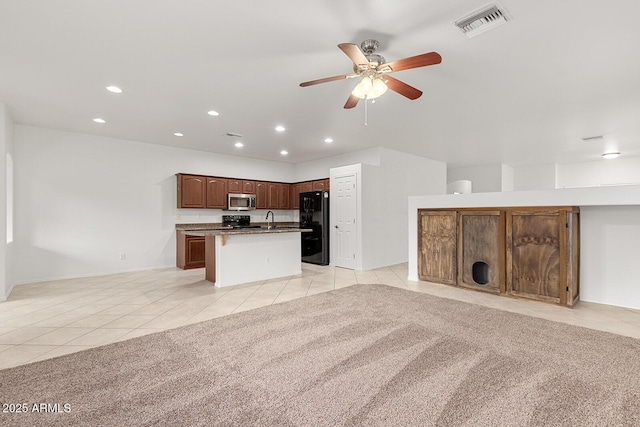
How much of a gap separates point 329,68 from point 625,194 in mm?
3726

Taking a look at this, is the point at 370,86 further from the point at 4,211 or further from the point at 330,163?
the point at 4,211

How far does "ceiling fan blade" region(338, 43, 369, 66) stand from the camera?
2184mm

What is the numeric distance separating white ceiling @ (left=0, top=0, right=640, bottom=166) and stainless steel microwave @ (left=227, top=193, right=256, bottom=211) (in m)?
2.01

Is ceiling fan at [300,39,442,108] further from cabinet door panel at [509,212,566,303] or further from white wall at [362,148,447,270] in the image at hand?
white wall at [362,148,447,270]

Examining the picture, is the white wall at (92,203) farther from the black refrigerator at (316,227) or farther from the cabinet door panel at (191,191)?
the black refrigerator at (316,227)

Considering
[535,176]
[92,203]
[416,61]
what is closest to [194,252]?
[92,203]

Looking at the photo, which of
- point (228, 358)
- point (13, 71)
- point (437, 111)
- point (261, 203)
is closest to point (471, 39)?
point (437, 111)

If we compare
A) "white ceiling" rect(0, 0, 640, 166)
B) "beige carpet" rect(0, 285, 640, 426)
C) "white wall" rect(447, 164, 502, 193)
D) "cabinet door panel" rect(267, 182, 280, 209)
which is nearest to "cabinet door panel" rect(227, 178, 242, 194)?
"cabinet door panel" rect(267, 182, 280, 209)

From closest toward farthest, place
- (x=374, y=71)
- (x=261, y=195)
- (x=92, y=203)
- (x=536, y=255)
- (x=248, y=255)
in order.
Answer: (x=374, y=71) → (x=536, y=255) → (x=248, y=255) → (x=92, y=203) → (x=261, y=195)

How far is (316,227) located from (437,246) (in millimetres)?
2960

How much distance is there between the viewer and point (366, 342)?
263 cm

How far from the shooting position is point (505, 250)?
421cm

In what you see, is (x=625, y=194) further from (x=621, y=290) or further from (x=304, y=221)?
(x=304, y=221)

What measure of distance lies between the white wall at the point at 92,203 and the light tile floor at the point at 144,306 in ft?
1.67
